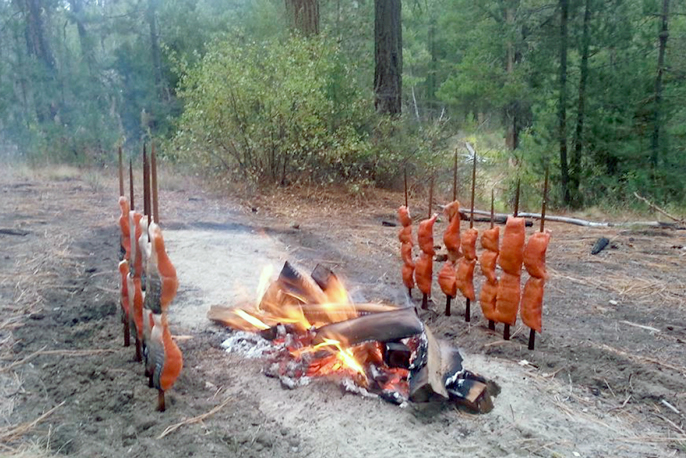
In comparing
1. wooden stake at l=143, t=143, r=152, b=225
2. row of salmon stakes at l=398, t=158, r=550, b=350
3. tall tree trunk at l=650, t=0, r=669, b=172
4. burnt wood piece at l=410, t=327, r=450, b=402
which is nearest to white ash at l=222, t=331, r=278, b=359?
burnt wood piece at l=410, t=327, r=450, b=402

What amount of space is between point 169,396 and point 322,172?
8252 mm

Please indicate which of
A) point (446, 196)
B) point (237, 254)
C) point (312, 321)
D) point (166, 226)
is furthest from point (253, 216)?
point (312, 321)

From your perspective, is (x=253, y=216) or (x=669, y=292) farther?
(x=253, y=216)

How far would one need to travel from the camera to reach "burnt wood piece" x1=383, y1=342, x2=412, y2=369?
3630 mm

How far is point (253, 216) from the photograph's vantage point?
30.7 feet

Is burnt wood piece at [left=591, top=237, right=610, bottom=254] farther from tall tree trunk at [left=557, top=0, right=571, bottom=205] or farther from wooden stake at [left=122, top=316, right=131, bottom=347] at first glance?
tall tree trunk at [left=557, top=0, right=571, bottom=205]

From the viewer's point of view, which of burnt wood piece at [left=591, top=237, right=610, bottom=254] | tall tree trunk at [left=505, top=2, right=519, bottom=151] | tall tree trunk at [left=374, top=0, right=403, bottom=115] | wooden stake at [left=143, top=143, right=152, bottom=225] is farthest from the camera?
tall tree trunk at [left=505, top=2, right=519, bottom=151]

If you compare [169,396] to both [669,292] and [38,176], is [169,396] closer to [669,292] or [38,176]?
[669,292]

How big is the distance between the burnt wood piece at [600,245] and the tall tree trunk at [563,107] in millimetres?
6044

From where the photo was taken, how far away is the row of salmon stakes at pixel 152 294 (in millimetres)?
3117

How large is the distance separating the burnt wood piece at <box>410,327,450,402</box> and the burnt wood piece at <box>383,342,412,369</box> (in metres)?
0.05

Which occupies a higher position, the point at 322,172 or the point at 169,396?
the point at 322,172

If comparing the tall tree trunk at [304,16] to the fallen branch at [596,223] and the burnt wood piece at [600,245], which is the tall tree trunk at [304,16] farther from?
the burnt wood piece at [600,245]

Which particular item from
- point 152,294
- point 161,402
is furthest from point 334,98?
point 161,402
